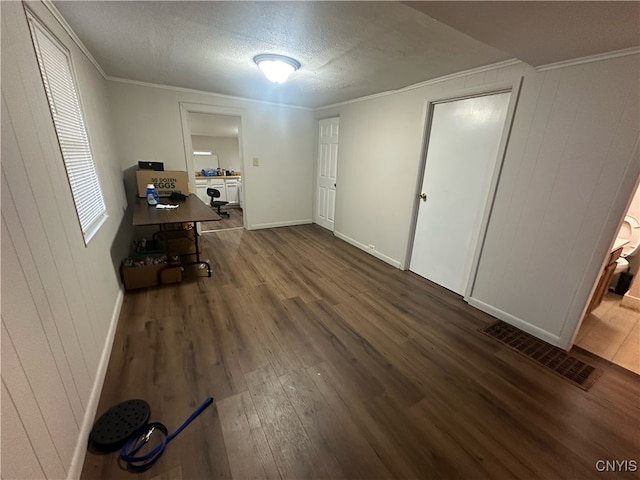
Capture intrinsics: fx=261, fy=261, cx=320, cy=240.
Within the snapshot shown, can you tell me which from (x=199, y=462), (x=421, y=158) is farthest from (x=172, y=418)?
(x=421, y=158)

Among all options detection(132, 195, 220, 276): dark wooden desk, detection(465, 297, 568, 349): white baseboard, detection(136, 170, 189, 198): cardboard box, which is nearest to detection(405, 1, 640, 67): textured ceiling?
detection(465, 297, 568, 349): white baseboard

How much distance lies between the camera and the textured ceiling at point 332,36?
135 cm

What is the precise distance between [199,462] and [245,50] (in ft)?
9.17

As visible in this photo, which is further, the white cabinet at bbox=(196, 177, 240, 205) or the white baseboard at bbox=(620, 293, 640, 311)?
the white cabinet at bbox=(196, 177, 240, 205)

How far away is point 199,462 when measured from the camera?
1249 millimetres

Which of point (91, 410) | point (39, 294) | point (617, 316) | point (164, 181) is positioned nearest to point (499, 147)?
point (617, 316)

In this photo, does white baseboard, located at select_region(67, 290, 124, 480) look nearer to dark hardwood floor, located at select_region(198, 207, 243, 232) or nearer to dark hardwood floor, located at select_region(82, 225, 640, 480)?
dark hardwood floor, located at select_region(82, 225, 640, 480)

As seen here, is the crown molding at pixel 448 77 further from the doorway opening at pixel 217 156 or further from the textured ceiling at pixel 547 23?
the doorway opening at pixel 217 156

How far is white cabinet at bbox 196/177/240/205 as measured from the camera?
21.0 feet

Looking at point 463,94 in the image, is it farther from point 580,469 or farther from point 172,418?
point 172,418

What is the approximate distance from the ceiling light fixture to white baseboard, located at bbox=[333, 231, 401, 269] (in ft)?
8.26

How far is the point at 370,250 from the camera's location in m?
3.97

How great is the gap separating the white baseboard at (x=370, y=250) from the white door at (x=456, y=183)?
384 mm

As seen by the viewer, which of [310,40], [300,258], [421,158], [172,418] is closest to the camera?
[172,418]
